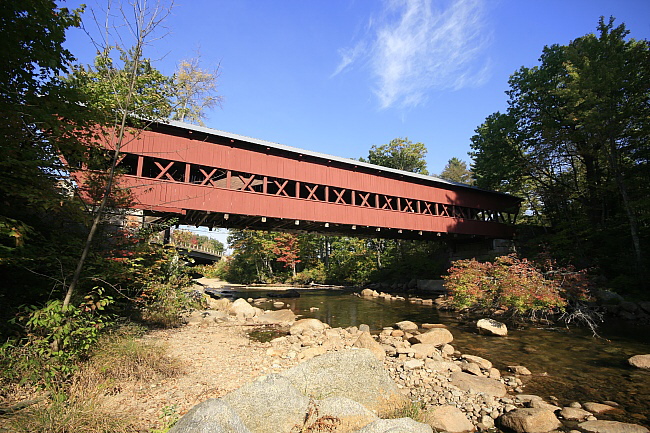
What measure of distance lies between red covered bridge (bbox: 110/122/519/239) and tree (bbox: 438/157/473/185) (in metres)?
27.2

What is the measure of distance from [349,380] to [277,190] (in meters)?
12.2

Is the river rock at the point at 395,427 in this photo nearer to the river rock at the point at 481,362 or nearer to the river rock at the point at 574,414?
the river rock at the point at 574,414

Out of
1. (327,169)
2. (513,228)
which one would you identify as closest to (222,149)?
(327,169)

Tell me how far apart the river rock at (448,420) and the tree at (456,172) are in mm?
44534

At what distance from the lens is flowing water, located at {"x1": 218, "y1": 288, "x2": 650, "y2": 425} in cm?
475

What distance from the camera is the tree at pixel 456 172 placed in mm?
44438

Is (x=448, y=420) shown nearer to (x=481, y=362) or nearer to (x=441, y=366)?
(x=441, y=366)

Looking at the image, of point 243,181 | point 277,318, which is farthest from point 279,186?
point 277,318

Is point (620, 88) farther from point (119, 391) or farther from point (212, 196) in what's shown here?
point (119, 391)

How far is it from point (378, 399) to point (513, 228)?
→ 791 inches

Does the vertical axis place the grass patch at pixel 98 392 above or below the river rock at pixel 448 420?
above

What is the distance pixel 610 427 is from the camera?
3.66 m

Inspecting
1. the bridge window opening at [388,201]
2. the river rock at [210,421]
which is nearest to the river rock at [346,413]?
the river rock at [210,421]

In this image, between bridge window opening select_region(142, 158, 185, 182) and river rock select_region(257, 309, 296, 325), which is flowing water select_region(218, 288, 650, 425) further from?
bridge window opening select_region(142, 158, 185, 182)
